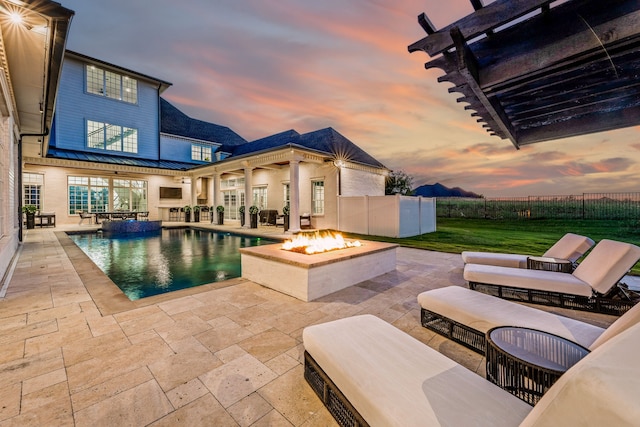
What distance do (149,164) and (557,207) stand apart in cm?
2560

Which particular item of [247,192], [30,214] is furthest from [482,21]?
[30,214]

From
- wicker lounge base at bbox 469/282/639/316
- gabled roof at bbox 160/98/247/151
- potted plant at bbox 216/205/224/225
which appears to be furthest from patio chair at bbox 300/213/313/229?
gabled roof at bbox 160/98/247/151

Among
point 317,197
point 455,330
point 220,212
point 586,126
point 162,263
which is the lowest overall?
point 162,263

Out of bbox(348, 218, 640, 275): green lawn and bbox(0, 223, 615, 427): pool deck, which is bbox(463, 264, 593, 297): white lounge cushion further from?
bbox(348, 218, 640, 275): green lawn

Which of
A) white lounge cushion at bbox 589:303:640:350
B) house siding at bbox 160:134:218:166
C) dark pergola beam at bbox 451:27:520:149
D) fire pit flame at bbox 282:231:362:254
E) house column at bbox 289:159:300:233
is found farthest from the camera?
house siding at bbox 160:134:218:166

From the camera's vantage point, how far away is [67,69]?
1597 cm

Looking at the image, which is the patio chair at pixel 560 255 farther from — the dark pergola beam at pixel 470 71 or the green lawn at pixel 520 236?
the dark pergola beam at pixel 470 71

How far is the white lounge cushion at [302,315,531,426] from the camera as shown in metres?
1.23

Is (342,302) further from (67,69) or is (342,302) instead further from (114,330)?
(67,69)

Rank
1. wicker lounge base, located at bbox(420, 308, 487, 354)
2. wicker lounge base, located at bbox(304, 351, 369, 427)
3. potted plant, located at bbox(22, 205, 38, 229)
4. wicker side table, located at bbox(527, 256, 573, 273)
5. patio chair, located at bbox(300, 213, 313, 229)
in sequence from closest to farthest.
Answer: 1. wicker lounge base, located at bbox(304, 351, 369, 427)
2. wicker lounge base, located at bbox(420, 308, 487, 354)
3. wicker side table, located at bbox(527, 256, 573, 273)
4. potted plant, located at bbox(22, 205, 38, 229)
5. patio chair, located at bbox(300, 213, 313, 229)

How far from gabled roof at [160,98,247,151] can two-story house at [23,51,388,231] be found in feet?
0.51

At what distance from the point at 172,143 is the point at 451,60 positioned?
75.5 feet

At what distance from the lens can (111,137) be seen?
58.3 ft

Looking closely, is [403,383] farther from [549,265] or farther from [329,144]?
[329,144]
